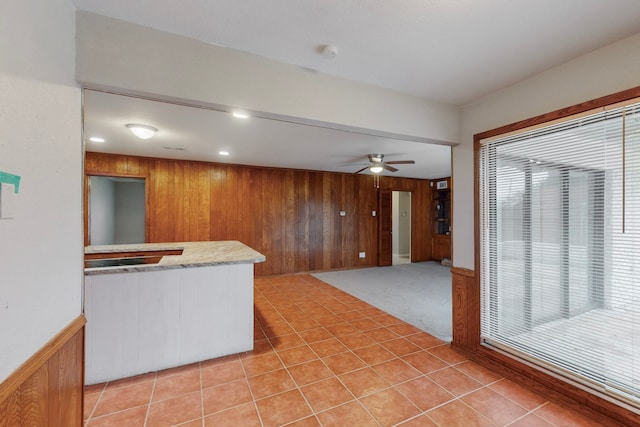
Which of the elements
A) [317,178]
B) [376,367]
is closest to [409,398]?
[376,367]

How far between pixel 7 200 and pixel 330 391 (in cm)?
201

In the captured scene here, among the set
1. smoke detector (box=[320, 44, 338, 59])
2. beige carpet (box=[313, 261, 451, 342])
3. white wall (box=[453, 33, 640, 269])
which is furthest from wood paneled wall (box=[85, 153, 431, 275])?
smoke detector (box=[320, 44, 338, 59])

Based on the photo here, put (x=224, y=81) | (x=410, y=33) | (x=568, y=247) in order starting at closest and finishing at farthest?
1. (x=410, y=33)
2. (x=224, y=81)
3. (x=568, y=247)

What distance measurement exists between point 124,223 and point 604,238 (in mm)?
8850

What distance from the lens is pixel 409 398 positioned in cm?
186

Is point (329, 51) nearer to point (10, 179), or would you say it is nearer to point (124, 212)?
point (10, 179)

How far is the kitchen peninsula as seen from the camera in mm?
2074

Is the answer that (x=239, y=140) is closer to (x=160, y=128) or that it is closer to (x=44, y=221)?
(x=160, y=128)

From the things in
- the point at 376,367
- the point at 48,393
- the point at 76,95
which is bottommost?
the point at 376,367

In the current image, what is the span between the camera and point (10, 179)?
90cm

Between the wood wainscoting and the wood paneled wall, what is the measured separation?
3742 mm

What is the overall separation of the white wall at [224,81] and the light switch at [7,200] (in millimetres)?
790

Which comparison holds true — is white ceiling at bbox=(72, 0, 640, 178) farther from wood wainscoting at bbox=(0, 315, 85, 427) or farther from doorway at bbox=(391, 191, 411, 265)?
doorway at bbox=(391, 191, 411, 265)

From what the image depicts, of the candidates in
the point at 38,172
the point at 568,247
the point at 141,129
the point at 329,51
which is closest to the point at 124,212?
the point at 141,129
